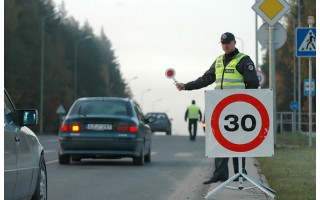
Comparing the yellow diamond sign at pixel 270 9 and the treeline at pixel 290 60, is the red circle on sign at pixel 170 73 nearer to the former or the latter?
the yellow diamond sign at pixel 270 9

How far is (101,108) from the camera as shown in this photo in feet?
69.4

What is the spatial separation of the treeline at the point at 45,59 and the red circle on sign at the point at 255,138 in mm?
62788

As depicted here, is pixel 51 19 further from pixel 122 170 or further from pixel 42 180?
pixel 42 180

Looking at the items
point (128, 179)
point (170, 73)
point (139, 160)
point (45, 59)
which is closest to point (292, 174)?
point (128, 179)

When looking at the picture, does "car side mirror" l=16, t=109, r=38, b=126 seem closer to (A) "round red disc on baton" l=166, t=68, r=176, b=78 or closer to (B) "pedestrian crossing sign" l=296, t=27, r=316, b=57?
(A) "round red disc on baton" l=166, t=68, r=176, b=78

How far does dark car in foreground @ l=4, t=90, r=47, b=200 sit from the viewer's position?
8.85 m

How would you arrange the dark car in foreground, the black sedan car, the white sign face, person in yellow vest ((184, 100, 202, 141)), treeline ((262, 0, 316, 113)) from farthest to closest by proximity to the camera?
treeline ((262, 0, 316, 113)), person in yellow vest ((184, 100, 202, 141)), the black sedan car, the white sign face, the dark car in foreground

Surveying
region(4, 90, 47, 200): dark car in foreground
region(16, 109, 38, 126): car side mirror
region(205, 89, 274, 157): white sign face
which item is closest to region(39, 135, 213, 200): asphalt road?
region(205, 89, 274, 157): white sign face

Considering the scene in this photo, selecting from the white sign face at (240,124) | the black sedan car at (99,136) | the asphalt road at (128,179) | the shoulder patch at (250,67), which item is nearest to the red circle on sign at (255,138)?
the white sign face at (240,124)

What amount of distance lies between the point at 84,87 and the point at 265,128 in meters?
127

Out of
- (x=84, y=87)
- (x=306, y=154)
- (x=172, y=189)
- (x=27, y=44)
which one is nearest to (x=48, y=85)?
(x=27, y=44)

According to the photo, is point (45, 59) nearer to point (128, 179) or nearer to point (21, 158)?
point (128, 179)

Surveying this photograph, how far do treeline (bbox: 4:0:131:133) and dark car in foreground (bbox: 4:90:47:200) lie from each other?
6364 cm

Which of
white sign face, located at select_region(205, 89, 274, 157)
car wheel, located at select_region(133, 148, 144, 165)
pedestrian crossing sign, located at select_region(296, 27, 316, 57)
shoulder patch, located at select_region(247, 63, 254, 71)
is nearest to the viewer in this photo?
white sign face, located at select_region(205, 89, 274, 157)
